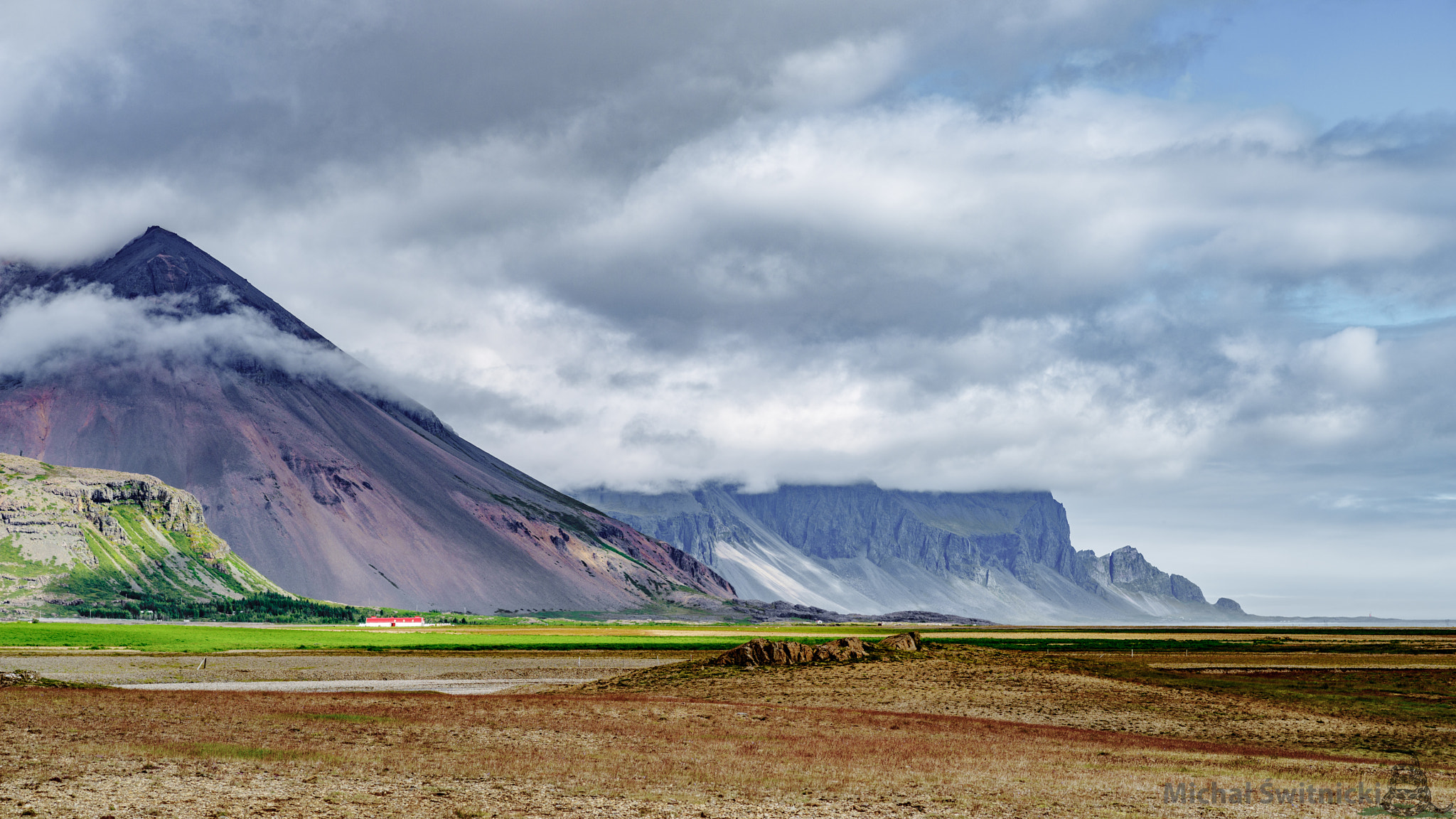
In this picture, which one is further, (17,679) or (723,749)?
(17,679)

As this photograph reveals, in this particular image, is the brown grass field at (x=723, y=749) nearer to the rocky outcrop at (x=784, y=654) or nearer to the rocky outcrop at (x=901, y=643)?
the rocky outcrop at (x=784, y=654)

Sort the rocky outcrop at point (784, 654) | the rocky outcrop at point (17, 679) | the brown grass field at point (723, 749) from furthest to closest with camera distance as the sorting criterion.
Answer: the rocky outcrop at point (784, 654)
the rocky outcrop at point (17, 679)
the brown grass field at point (723, 749)

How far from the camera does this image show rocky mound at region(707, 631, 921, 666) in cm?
7344

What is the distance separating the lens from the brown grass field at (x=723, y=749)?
1040 inches

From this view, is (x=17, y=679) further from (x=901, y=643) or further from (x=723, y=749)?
(x=901, y=643)

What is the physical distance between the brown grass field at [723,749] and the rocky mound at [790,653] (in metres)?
4.38

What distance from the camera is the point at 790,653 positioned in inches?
2936

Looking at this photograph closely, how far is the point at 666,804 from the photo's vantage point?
26438 mm

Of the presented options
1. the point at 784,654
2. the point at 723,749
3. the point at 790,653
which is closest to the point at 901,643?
the point at 790,653

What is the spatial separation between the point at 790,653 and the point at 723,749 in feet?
124

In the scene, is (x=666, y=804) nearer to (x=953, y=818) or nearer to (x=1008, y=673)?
(x=953, y=818)

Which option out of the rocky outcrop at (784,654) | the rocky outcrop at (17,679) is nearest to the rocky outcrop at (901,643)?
the rocky outcrop at (784,654)

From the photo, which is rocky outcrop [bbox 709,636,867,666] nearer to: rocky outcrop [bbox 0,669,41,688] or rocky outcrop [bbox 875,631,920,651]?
rocky outcrop [bbox 875,631,920,651]

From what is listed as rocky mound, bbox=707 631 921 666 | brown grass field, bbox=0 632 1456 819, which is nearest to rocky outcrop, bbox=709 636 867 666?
rocky mound, bbox=707 631 921 666
